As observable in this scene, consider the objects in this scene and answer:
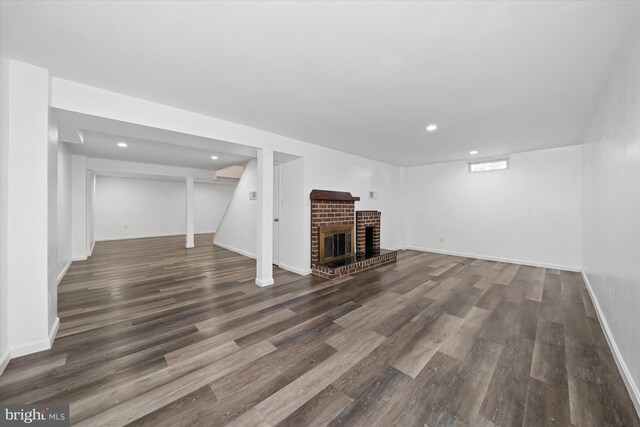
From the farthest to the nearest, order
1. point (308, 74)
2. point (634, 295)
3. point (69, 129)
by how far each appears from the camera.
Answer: point (69, 129) < point (308, 74) < point (634, 295)

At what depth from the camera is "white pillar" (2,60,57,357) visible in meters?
1.79

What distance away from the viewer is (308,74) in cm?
196

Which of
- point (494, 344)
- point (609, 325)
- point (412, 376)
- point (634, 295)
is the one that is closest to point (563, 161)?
point (609, 325)

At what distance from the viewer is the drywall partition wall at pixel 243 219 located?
18.0ft

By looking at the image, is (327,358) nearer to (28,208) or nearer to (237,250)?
(28,208)

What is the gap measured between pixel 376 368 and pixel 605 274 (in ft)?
8.38

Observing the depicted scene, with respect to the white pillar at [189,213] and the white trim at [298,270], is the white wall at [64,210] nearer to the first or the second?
the white pillar at [189,213]

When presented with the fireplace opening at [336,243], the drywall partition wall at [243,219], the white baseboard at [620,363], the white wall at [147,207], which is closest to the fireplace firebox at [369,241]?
the fireplace opening at [336,243]

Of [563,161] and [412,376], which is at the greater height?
[563,161]

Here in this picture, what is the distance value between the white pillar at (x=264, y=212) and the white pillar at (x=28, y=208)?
82.4 inches

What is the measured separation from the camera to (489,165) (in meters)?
5.12

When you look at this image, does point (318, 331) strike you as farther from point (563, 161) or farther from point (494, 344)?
point (563, 161)

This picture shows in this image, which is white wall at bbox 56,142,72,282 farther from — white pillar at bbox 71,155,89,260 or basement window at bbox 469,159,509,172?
basement window at bbox 469,159,509,172

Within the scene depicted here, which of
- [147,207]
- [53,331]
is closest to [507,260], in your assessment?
[53,331]
